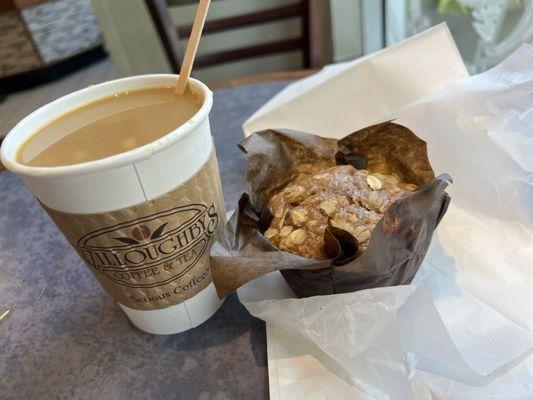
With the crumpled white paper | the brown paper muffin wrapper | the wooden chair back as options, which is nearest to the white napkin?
the crumpled white paper

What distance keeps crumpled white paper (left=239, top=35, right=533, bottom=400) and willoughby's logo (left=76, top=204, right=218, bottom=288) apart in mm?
100

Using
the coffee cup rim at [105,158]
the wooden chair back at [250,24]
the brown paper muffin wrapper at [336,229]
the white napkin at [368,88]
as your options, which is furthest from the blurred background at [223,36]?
the coffee cup rim at [105,158]

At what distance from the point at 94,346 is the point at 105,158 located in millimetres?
276

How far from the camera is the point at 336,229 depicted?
46 cm

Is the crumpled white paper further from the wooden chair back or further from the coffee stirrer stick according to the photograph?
the wooden chair back

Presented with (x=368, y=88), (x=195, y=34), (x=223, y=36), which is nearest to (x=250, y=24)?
(x=368, y=88)

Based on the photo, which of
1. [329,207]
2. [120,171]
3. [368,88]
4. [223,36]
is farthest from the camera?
[223,36]

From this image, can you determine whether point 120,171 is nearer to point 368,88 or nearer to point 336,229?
point 336,229

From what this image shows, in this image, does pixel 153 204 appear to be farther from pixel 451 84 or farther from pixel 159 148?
pixel 451 84

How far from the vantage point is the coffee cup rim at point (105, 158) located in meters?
0.38

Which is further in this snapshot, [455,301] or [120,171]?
Answer: [455,301]

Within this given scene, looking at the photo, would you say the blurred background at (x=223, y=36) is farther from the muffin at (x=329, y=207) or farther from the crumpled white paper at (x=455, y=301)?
the muffin at (x=329, y=207)

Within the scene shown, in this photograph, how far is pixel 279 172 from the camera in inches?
24.5

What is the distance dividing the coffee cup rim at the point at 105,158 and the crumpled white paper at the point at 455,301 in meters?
0.22
